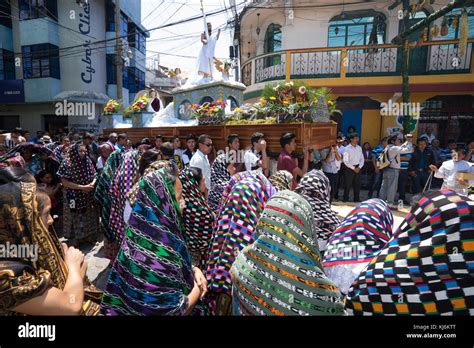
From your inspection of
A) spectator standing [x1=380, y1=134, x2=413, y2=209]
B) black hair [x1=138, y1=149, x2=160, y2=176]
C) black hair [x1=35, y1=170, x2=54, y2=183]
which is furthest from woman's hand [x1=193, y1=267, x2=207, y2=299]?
spectator standing [x1=380, y1=134, x2=413, y2=209]

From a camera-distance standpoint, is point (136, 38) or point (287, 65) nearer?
point (287, 65)

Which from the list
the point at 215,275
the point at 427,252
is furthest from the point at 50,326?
the point at 427,252

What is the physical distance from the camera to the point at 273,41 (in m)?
14.0

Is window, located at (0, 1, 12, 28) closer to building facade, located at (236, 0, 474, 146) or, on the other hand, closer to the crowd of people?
building facade, located at (236, 0, 474, 146)

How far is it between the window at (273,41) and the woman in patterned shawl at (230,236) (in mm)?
12706

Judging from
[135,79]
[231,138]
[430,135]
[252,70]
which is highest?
[135,79]

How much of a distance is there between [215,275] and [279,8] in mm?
12906

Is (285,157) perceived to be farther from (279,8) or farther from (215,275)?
(279,8)

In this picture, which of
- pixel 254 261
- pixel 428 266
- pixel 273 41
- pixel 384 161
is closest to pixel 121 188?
pixel 254 261

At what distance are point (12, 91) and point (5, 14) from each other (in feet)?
15.2

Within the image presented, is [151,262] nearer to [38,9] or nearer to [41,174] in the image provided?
[41,174]

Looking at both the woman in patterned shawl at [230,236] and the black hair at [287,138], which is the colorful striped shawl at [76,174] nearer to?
the black hair at [287,138]

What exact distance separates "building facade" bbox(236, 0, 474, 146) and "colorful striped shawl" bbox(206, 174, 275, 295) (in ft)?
33.7

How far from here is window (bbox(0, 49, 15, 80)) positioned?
53.4 ft
